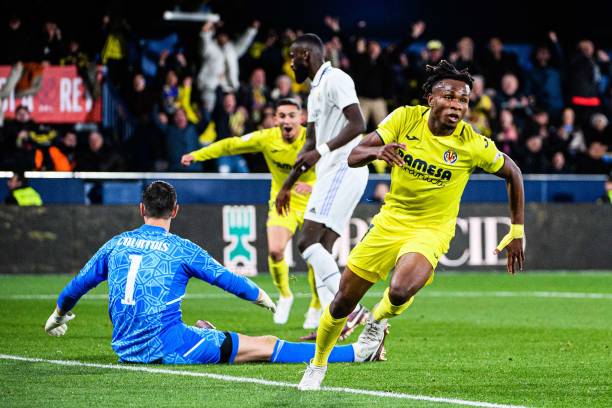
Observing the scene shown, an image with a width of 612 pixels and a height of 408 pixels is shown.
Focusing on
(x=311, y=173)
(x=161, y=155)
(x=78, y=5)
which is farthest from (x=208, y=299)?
(x=78, y=5)

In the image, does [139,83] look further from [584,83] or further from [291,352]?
[291,352]

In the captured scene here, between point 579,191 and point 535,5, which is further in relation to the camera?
point 535,5

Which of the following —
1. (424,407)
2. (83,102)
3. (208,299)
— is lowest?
(208,299)

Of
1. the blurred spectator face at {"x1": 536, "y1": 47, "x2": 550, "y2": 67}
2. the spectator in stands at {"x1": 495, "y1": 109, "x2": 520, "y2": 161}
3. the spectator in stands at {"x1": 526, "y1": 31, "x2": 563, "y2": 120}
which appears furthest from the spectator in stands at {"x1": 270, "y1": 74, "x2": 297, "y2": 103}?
the blurred spectator face at {"x1": 536, "y1": 47, "x2": 550, "y2": 67}

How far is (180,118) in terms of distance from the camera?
64.7ft

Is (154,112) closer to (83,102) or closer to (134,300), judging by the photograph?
(83,102)

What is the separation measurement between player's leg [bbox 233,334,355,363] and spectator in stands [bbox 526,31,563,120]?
53.8ft

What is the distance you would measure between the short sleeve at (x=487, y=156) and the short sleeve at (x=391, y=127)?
1.74ft

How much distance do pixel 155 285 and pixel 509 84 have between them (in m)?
16.1

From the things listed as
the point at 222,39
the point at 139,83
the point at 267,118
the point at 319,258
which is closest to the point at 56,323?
the point at 319,258

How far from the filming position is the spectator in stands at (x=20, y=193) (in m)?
18.1

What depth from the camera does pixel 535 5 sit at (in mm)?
27078

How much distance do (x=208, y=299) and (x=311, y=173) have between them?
3582mm

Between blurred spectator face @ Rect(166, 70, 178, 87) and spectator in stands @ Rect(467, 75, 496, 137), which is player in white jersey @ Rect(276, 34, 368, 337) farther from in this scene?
spectator in stands @ Rect(467, 75, 496, 137)
